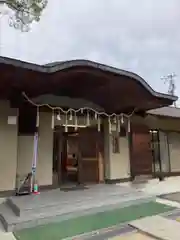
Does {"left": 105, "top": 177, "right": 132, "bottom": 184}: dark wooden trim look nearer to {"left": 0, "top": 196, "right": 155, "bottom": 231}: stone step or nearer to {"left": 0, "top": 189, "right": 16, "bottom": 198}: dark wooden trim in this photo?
{"left": 0, "top": 196, "right": 155, "bottom": 231}: stone step

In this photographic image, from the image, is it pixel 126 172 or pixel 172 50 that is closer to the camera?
pixel 126 172

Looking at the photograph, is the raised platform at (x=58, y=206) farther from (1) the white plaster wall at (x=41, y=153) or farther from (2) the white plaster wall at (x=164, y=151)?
(2) the white plaster wall at (x=164, y=151)

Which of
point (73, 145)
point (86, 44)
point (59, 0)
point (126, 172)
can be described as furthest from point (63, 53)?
point (126, 172)

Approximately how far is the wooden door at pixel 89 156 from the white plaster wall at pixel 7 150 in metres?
2.28

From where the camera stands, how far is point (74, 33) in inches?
438

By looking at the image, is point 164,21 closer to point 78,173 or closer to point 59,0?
point 59,0

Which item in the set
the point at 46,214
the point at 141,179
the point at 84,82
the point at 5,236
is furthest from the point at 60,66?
the point at 141,179

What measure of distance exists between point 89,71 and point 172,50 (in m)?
10.5

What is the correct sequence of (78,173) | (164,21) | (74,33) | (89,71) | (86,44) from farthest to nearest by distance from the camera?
(86,44), (74,33), (164,21), (78,173), (89,71)

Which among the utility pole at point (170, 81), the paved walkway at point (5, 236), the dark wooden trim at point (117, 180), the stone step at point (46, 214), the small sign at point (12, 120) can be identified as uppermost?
the utility pole at point (170, 81)

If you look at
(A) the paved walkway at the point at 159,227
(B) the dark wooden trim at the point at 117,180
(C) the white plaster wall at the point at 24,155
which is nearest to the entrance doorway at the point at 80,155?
(B) the dark wooden trim at the point at 117,180

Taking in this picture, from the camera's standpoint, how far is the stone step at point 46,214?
12.0 feet

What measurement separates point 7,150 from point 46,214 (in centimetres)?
243

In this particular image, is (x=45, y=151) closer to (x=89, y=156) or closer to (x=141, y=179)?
(x=89, y=156)
